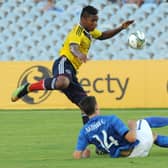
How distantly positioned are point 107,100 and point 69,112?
5.12 ft

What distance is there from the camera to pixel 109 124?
883cm

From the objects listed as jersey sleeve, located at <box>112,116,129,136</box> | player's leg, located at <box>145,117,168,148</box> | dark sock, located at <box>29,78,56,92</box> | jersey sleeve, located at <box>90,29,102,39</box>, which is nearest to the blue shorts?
dark sock, located at <box>29,78,56,92</box>

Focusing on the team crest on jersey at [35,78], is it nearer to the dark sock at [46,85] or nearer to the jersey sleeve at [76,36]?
the dark sock at [46,85]

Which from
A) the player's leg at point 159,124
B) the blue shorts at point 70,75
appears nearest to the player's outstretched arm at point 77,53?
the blue shorts at point 70,75

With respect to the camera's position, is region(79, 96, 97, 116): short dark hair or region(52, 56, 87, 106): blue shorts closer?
region(79, 96, 97, 116): short dark hair

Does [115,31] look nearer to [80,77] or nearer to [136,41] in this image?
[136,41]

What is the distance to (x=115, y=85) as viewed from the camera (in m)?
19.3

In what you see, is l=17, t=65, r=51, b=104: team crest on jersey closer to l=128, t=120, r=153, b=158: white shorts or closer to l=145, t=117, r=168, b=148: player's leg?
l=145, t=117, r=168, b=148: player's leg

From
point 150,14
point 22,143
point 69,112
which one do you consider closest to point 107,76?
point 69,112

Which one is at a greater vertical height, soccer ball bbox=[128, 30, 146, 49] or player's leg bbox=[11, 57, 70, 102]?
soccer ball bbox=[128, 30, 146, 49]

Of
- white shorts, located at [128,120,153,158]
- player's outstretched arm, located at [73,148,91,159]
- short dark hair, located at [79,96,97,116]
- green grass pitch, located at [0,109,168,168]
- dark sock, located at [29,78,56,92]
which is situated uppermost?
dark sock, located at [29,78,56,92]

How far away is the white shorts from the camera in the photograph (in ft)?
29.3

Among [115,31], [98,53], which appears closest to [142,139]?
[115,31]

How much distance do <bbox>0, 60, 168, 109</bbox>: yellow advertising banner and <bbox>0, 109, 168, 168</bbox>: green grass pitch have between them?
0.80 m
